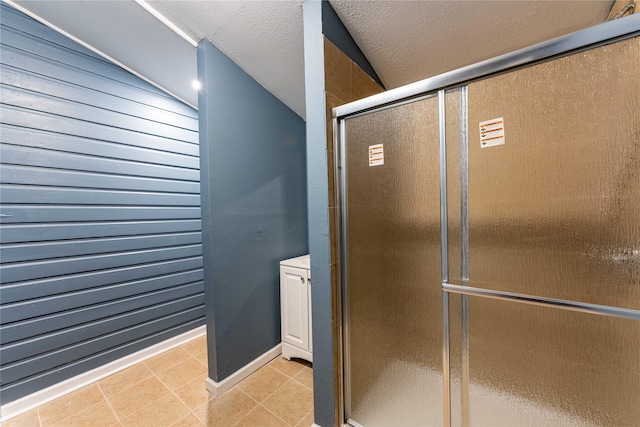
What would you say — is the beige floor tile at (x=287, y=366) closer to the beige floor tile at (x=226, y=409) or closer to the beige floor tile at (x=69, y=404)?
the beige floor tile at (x=226, y=409)

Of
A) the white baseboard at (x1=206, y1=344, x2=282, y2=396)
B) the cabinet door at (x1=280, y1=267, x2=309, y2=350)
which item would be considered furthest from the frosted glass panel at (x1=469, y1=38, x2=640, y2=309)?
the white baseboard at (x1=206, y1=344, x2=282, y2=396)

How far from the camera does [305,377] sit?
1.81 m

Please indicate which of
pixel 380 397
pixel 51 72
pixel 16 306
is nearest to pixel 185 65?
pixel 51 72

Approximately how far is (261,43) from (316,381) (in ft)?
6.91

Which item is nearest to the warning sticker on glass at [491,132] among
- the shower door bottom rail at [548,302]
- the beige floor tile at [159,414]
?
the shower door bottom rail at [548,302]

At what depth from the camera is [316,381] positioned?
4.27ft

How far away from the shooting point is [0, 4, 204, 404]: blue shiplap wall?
4.96 feet

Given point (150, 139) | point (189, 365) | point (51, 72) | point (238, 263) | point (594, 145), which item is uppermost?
point (51, 72)

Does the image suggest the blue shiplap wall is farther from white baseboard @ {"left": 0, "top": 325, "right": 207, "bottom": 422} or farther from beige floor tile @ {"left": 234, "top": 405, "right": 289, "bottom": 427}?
beige floor tile @ {"left": 234, "top": 405, "right": 289, "bottom": 427}

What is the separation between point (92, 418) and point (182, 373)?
520 mm

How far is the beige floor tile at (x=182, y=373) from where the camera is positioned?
1782 mm

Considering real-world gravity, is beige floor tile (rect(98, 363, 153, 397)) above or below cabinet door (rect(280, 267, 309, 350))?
below

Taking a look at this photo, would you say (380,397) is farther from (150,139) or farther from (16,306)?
(150,139)

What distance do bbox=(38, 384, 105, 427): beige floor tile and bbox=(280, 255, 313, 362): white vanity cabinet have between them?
51.3 inches
